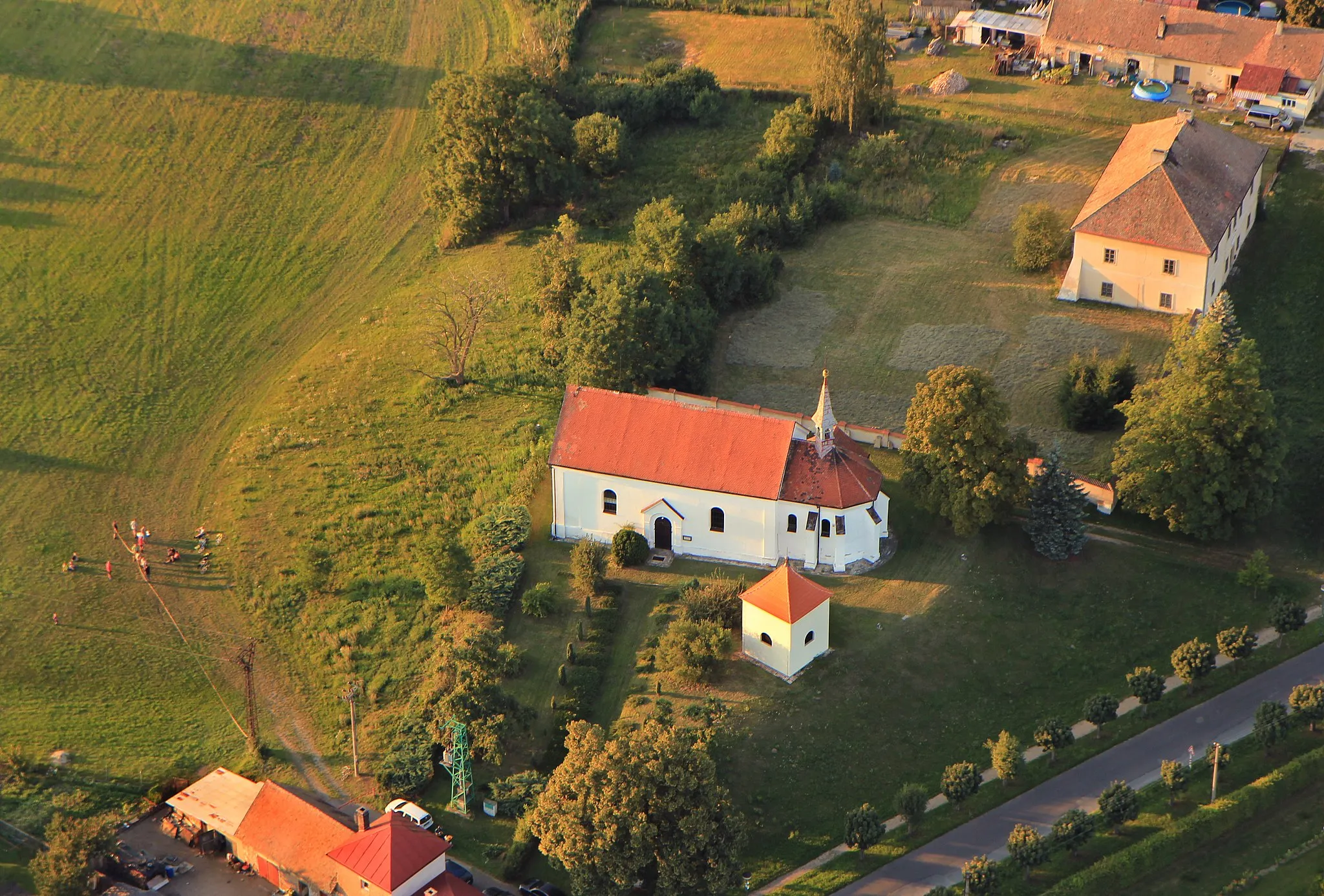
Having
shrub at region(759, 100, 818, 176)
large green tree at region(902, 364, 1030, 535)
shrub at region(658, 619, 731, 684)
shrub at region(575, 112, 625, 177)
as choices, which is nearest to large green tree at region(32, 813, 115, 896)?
shrub at region(658, 619, 731, 684)

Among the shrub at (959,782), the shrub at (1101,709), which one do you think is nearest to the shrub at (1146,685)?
the shrub at (1101,709)

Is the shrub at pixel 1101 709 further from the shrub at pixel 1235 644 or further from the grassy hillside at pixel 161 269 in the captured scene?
the grassy hillside at pixel 161 269

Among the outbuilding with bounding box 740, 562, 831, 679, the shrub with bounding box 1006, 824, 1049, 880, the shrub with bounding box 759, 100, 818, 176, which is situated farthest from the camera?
the shrub with bounding box 759, 100, 818, 176

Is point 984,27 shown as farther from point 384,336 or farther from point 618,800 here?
point 618,800

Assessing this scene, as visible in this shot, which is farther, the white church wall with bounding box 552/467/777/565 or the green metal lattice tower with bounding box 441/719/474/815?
the white church wall with bounding box 552/467/777/565

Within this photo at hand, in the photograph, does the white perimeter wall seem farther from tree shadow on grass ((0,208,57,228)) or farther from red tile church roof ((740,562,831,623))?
tree shadow on grass ((0,208,57,228))

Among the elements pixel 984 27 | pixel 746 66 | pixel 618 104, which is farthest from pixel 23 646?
pixel 984 27
